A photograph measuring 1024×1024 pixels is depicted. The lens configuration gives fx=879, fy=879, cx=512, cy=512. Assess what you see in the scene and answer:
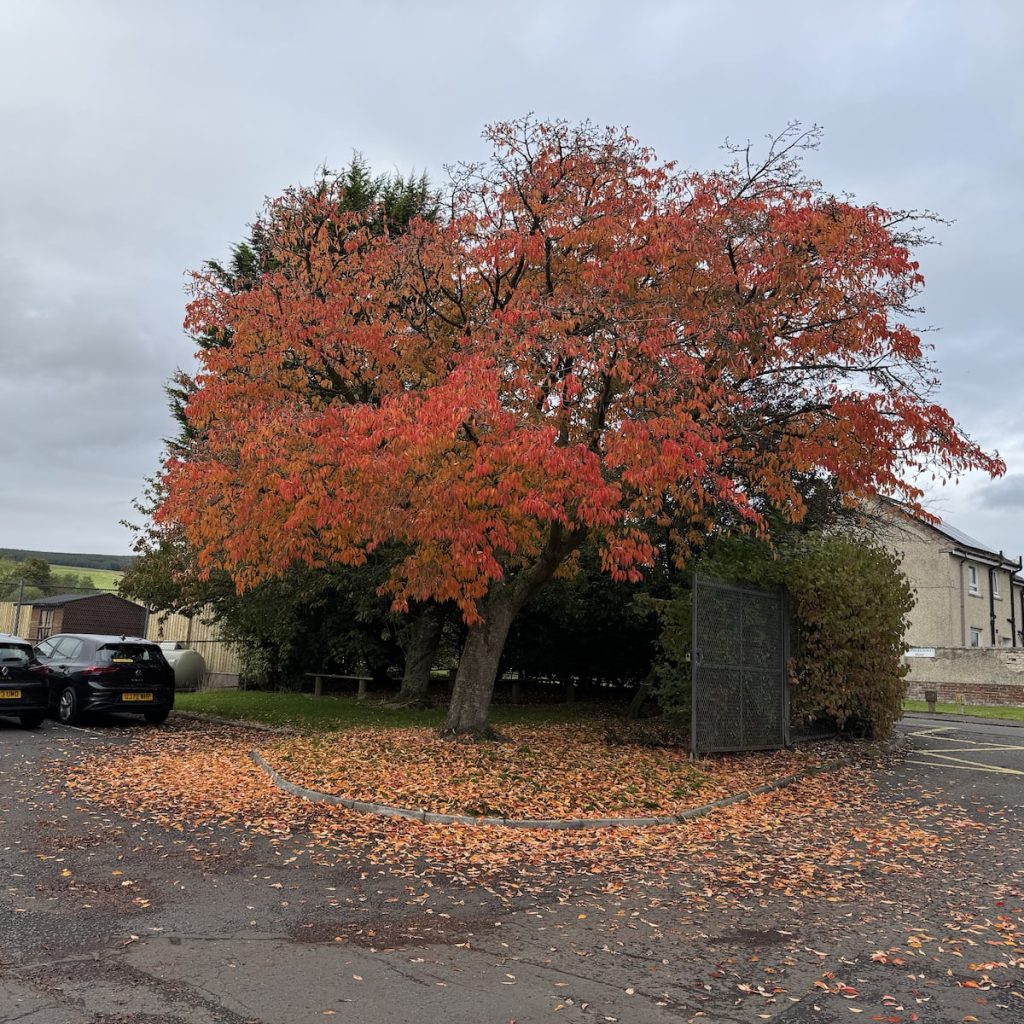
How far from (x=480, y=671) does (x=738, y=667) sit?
3601 mm

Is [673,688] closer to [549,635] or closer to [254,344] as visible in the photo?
[254,344]

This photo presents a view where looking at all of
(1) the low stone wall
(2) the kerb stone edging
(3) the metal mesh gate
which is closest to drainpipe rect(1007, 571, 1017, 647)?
(1) the low stone wall

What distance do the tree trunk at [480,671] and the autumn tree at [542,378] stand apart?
0.04 m

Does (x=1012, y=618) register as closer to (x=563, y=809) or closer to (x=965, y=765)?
(x=965, y=765)

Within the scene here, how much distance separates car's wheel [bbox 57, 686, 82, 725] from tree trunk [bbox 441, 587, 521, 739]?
669 cm

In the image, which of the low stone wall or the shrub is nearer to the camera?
the shrub

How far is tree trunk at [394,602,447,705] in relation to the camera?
63.8 ft

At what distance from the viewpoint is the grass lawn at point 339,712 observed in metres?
16.0

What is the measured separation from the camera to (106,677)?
14641mm

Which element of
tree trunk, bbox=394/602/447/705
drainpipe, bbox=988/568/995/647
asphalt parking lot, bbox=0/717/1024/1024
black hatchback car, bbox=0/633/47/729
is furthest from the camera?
drainpipe, bbox=988/568/995/647

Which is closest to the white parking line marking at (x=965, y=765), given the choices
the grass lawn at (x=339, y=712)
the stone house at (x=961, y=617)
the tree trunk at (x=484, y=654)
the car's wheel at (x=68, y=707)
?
the tree trunk at (x=484, y=654)

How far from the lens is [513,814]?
27.0 ft

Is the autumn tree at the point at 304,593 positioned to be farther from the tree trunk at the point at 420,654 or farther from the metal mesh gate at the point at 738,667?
the metal mesh gate at the point at 738,667

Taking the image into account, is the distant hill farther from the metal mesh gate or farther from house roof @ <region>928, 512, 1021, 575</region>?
house roof @ <region>928, 512, 1021, 575</region>
